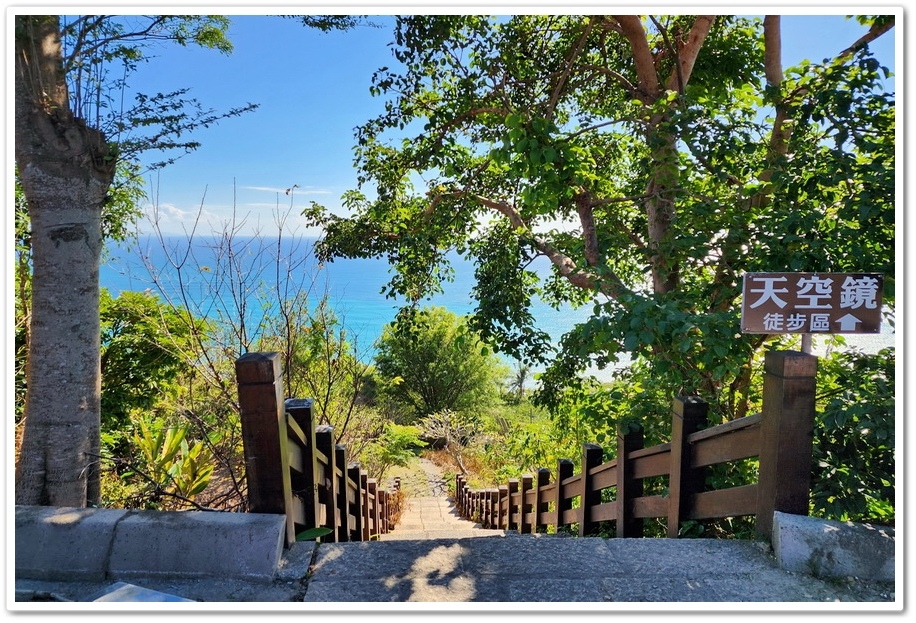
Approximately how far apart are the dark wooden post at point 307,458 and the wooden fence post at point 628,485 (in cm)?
161

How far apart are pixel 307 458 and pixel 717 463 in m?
1.78

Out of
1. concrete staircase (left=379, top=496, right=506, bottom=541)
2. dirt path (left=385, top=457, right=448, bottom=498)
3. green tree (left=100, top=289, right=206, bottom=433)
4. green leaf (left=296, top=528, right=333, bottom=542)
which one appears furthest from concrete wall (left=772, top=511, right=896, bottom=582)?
dirt path (left=385, top=457, right=448, bottom=498)

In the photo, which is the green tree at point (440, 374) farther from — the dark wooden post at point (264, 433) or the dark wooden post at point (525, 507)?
the dark wooden post at point (264, 433)

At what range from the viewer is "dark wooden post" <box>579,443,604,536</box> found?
3.70 m

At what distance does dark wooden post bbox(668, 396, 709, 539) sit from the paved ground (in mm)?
314

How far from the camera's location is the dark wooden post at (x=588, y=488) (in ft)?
12.1

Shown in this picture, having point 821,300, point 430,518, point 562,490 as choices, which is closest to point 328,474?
point 562,490

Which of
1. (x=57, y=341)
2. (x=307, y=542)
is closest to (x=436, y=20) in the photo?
(x=57, y=341)

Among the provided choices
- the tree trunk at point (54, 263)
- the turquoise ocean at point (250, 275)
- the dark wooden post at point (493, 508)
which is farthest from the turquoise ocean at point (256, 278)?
the dark wooden post at point (493, 508)

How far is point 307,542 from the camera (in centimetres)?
225

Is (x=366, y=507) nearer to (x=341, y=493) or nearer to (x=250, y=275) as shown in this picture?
(x=341, y=493)

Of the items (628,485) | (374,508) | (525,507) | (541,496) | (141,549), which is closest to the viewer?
(141,549)

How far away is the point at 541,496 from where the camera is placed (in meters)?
4.96
